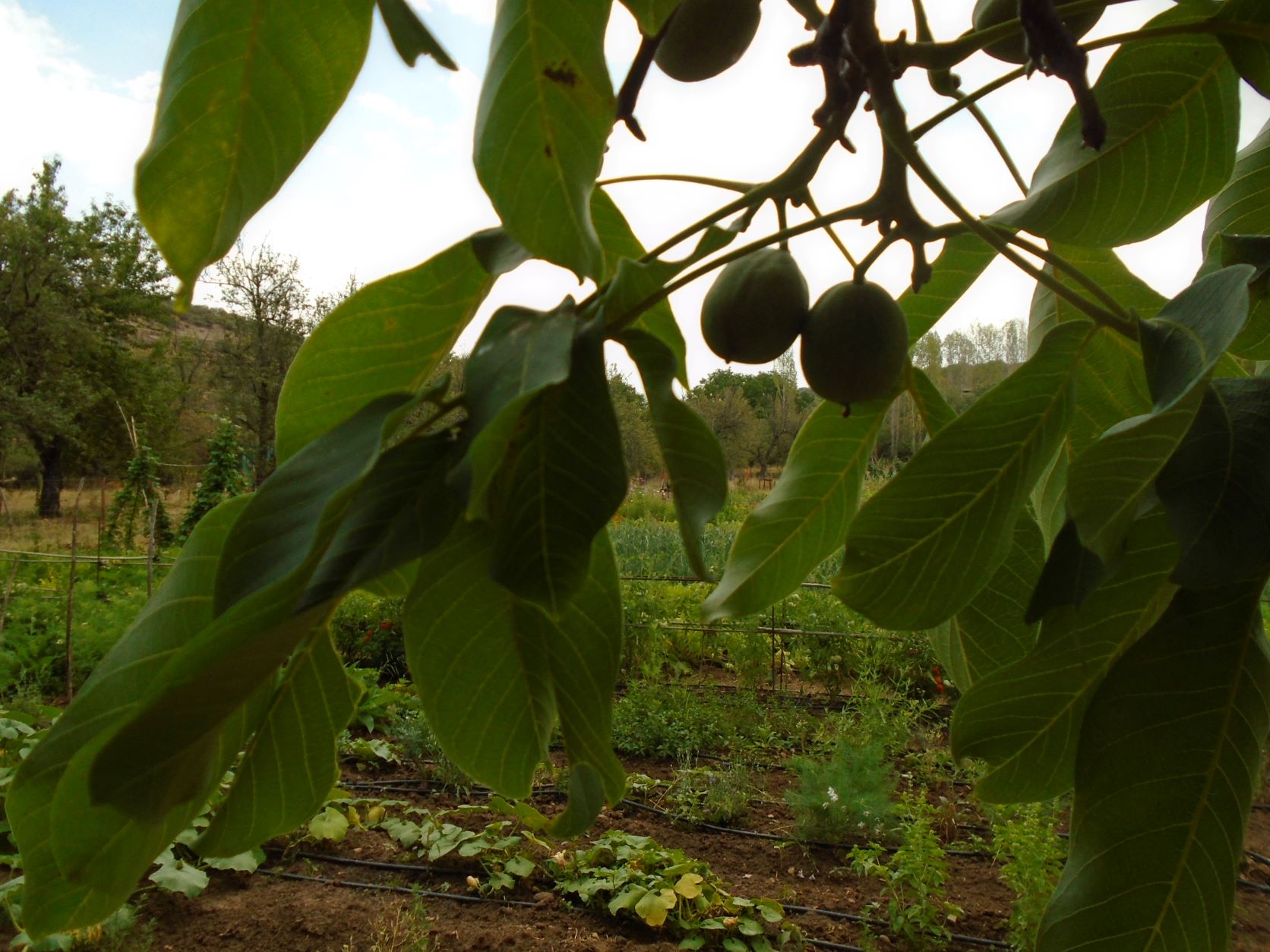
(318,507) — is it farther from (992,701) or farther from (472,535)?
(992,701)

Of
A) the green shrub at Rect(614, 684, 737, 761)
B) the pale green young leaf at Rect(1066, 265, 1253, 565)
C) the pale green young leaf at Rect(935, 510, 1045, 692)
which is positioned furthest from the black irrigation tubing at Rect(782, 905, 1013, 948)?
the pale green young leaf at Rect(1066, 265, 1253, 565)

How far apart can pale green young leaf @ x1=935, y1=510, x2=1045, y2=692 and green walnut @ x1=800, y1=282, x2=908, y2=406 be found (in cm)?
18

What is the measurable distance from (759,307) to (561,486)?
9.6 inches

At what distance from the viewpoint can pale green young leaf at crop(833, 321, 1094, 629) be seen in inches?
19.0

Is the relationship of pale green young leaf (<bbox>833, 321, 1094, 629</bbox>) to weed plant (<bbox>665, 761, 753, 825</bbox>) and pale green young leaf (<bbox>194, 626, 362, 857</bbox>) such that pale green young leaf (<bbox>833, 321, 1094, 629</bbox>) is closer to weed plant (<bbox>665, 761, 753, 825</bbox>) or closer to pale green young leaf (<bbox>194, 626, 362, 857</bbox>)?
pale green young leaf (<bbox>194, 626, 362, 857</bbox>)

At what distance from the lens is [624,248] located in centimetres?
57

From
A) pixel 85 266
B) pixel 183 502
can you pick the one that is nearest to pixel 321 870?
pixel 183 502

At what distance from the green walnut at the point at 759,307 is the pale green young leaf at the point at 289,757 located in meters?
0.29

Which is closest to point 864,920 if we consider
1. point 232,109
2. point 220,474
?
point 232,109

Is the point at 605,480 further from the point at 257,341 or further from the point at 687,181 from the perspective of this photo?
the point at 257,341

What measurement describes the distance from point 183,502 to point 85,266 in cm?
730

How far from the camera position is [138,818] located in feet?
1.00

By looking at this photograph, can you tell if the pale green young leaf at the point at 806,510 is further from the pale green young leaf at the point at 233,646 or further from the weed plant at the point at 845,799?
the weed plant at the point at 845,799

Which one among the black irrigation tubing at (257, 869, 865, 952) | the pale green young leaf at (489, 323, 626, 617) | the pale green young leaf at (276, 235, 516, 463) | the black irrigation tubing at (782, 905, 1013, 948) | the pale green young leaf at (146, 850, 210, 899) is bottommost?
the black irrigation tubing at (257, 869, 865, 952)
